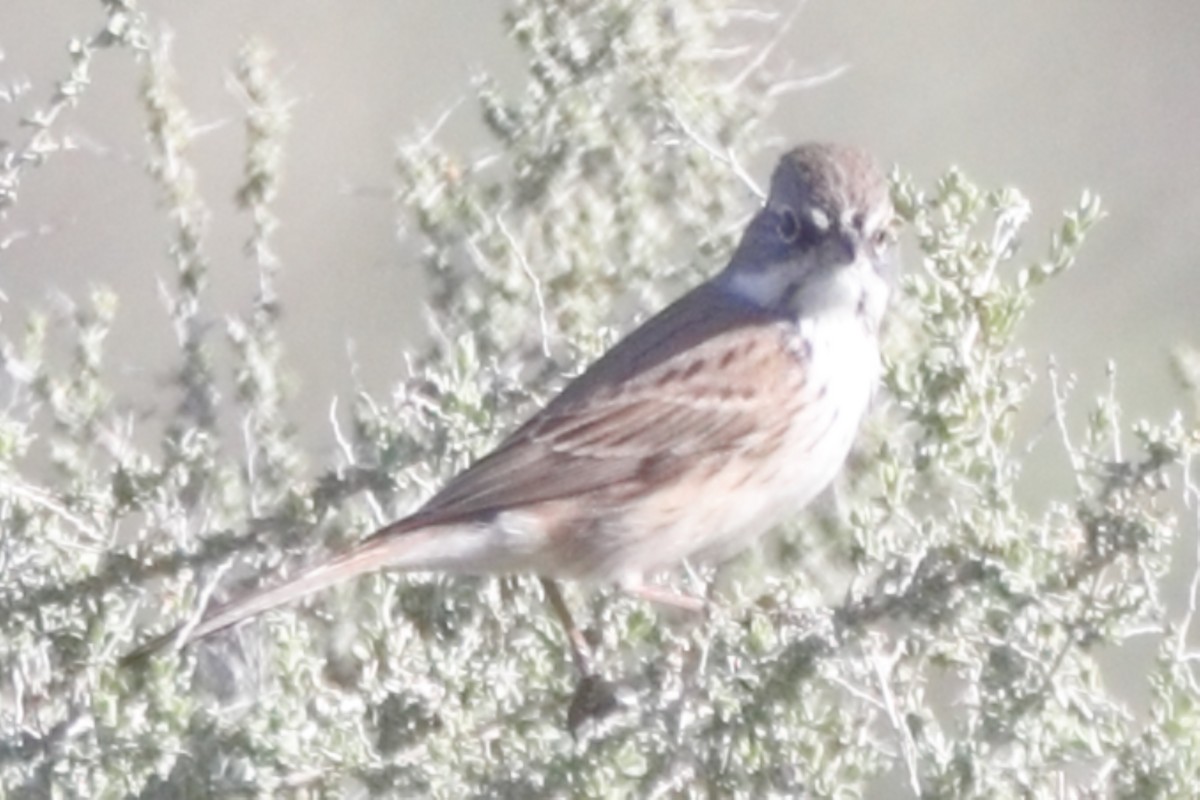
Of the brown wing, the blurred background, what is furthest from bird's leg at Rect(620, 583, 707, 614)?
the blurred background

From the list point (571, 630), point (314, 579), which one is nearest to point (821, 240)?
point (571, 630)

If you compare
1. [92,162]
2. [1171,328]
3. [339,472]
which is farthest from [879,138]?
[339,472]

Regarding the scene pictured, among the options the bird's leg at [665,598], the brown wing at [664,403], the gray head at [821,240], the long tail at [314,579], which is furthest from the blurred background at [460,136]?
the long tail at [314,579]

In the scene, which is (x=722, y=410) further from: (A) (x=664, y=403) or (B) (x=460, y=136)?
(B) (x=460, y=136)

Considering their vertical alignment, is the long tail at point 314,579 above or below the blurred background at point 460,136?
below

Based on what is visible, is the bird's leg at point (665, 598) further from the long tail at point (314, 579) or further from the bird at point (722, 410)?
the long tail at point (314, 579)

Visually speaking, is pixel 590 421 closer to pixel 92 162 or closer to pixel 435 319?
pixel 435 319

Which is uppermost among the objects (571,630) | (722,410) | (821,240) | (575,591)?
(821,240)

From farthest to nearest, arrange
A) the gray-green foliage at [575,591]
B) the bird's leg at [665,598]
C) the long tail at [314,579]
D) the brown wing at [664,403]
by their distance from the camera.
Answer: the brown wing at [664,403], the bird's leg at [665,598], the long tail at [314,579], the gray-green foliage at [575,591]
